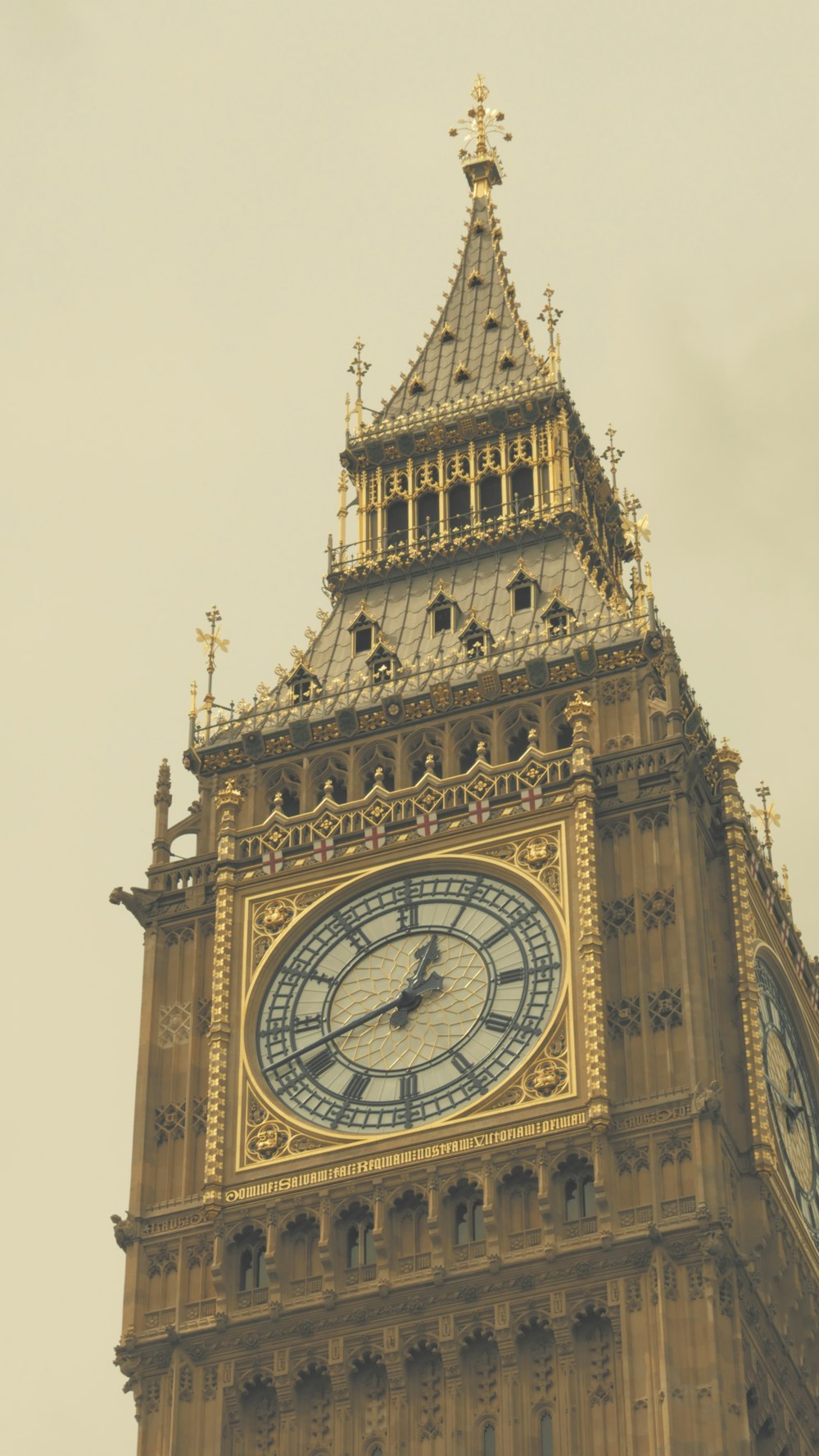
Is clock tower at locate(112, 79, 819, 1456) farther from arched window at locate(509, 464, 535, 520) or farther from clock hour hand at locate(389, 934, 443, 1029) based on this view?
arched window at locate(509, 464, 535, 520)

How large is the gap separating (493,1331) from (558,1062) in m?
4.33

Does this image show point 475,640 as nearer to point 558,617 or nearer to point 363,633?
point 558,617

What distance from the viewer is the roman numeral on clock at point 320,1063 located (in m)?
69.0

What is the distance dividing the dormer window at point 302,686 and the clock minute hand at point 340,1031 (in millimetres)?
7786

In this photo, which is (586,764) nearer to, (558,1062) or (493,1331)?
(558,1062)

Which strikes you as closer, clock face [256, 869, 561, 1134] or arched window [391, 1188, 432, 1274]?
arched window [391, 1188, 432, 1274]

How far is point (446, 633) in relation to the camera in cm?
7650

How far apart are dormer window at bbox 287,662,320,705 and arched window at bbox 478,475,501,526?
5229mm

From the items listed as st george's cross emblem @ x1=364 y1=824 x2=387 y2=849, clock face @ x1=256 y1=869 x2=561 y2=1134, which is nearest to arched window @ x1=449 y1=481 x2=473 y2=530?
st george's cross emblem @ x1=364 y1=824 x2=387 y2=849

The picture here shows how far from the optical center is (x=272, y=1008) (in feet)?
229

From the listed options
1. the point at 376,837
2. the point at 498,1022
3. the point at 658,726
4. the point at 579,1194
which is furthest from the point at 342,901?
the point at 579,1194

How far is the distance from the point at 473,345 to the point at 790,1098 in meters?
18.7

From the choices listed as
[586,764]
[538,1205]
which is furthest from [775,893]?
[538,1205]

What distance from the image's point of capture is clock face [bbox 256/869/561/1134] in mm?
68062
